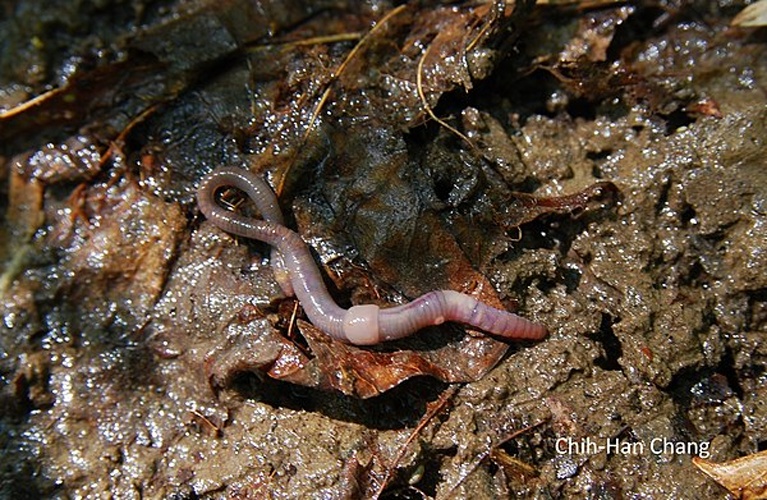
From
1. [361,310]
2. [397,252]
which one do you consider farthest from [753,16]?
[361,310]

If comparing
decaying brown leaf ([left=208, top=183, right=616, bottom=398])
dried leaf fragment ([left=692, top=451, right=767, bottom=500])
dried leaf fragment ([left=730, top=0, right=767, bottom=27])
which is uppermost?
dried leaf fragment ([left=730, top=0, right=767, bottom=27])

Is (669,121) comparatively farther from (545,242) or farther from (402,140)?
(402,140)

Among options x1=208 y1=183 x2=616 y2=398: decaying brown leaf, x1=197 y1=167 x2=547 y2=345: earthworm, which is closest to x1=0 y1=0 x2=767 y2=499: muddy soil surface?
x1=208 y1=183 x2=616 y2=398: decaying brown leaf

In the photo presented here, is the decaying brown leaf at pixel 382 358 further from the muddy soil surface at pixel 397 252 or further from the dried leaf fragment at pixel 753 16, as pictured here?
the dried leaf fragment at pixel 753 16

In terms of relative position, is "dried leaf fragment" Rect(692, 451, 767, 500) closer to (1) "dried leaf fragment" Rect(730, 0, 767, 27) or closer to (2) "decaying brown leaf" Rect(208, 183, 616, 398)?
(2) "decaying brown leaf" Rect(208, 183, 616, 398)

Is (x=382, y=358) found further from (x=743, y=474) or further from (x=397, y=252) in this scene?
(x=743, y=474)

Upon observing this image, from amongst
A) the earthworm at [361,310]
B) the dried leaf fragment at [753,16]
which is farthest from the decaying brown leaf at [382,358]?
the dried leaf fragment at [753,16]

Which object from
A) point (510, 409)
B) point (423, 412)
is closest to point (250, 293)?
point (423, 412)

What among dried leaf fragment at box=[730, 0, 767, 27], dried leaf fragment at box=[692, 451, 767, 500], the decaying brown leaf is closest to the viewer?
dried leaf fragment at box=[692, 451, 767, 500]
